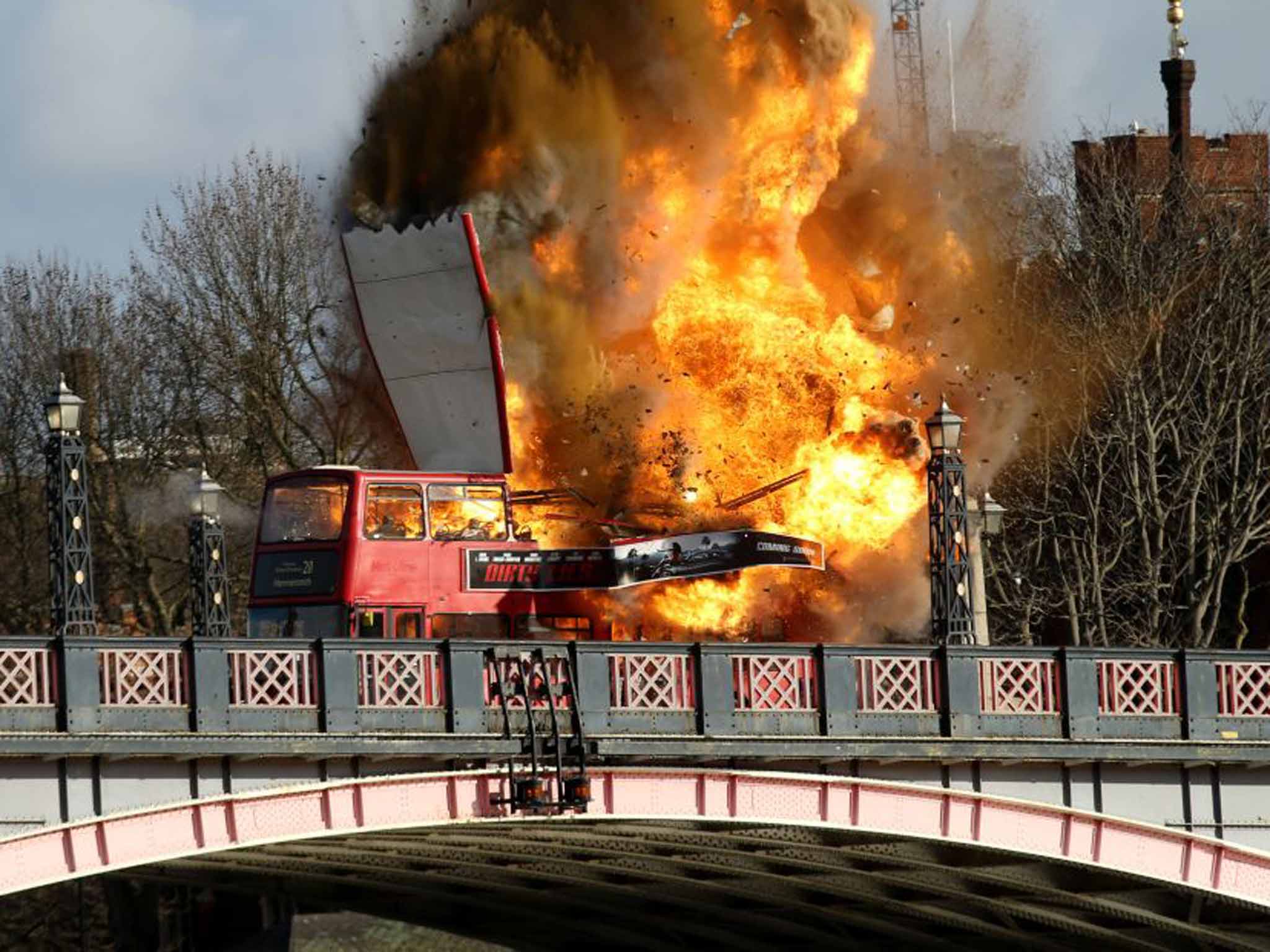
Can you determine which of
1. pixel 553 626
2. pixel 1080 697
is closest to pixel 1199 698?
pixel 1080 697

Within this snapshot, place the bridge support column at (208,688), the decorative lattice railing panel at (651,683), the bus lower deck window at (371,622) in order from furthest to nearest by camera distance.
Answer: the bus lower deck window at (371,622), the decorative lattice railing panel at (651,683), the bridge support column at (208,688)

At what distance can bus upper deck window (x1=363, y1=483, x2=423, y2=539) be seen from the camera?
4841 centimetres

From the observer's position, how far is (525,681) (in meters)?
38.5

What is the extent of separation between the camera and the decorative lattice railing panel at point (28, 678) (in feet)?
115

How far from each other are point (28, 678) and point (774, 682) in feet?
33.7

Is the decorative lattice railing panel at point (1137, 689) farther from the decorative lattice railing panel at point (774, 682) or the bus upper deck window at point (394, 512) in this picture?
the bus upper deck window at point (394, 512)

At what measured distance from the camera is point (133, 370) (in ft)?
256

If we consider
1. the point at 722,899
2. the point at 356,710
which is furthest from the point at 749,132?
the point at 356,710

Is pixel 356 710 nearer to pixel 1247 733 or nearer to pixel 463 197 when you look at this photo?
pixel 1247 733

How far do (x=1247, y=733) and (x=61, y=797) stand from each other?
17294mm

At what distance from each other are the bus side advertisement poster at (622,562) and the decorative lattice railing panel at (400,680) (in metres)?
10.3

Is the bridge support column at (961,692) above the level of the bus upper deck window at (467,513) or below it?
below

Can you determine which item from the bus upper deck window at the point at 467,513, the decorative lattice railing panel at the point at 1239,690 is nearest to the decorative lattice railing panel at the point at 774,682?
the decorative lattice railing panel at the point at 1239,690

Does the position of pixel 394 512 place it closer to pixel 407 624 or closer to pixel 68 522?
pixel 407 624
